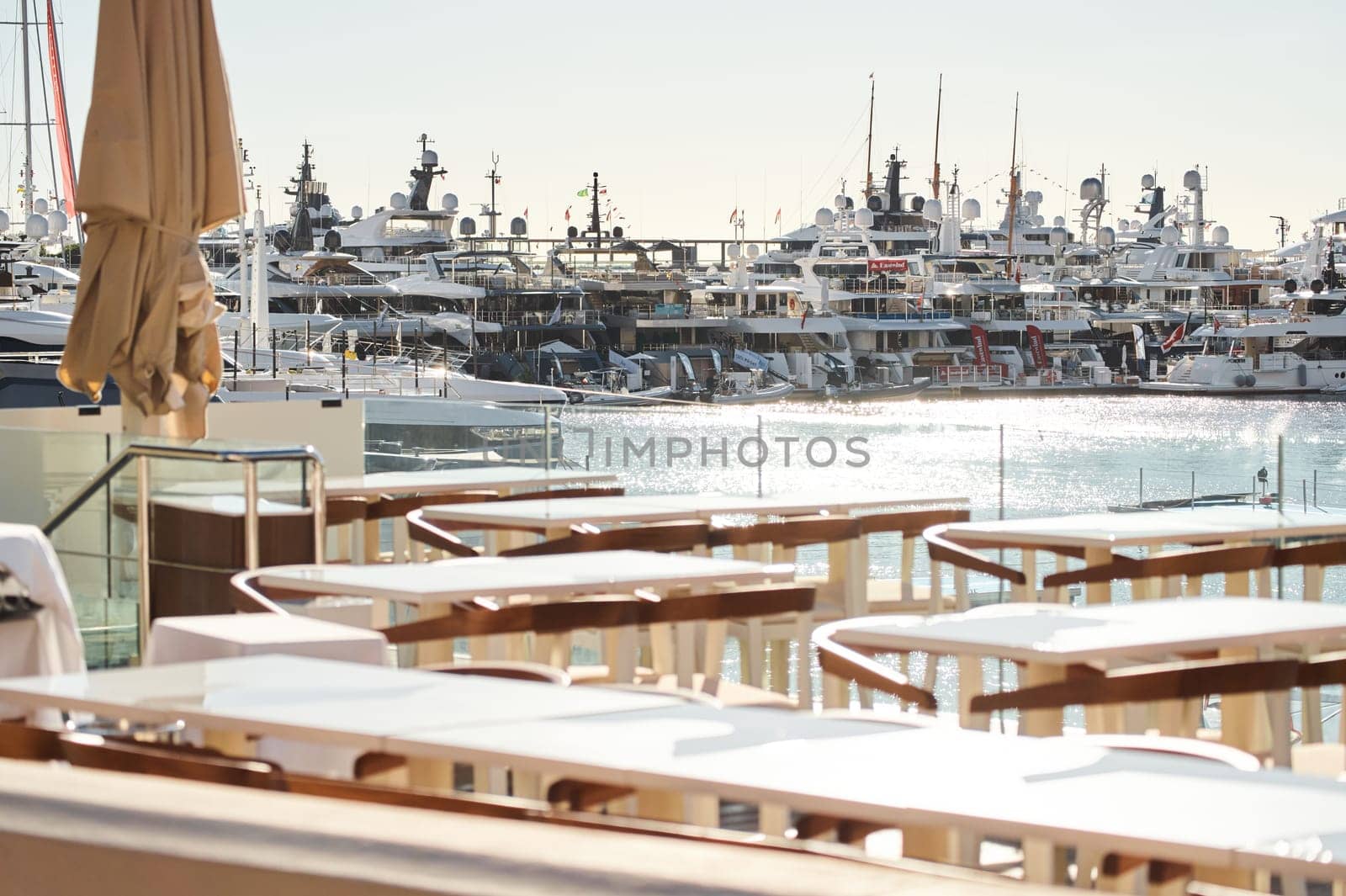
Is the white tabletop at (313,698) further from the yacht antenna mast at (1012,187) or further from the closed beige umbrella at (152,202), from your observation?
the yacht antenna mast at (1012,187)

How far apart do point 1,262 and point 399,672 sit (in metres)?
24.2

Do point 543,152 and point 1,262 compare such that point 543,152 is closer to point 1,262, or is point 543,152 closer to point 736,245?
point 736,245

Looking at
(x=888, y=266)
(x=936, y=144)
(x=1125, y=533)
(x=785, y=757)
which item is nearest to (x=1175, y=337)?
(x=888, y=266)

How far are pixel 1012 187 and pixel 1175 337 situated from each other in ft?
31.3

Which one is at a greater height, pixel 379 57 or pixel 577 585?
pixel 379 57

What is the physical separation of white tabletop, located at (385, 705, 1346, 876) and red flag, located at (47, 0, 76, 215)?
1617 cm

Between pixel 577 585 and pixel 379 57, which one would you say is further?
pixel 379 57

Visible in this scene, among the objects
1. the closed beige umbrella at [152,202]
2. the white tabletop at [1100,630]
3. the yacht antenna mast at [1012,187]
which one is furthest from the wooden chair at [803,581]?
the yacht antenna mast at [1012,187]

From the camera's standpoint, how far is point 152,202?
199 inches

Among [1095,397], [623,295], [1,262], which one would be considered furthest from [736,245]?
[1,262]

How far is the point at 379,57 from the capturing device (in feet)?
117

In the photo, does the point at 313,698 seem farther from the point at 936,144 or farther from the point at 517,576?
the point at 936,144

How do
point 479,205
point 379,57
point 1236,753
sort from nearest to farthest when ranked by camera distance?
point 1236,753 < point 379,57 < point 479,205

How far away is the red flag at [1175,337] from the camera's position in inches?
2472
